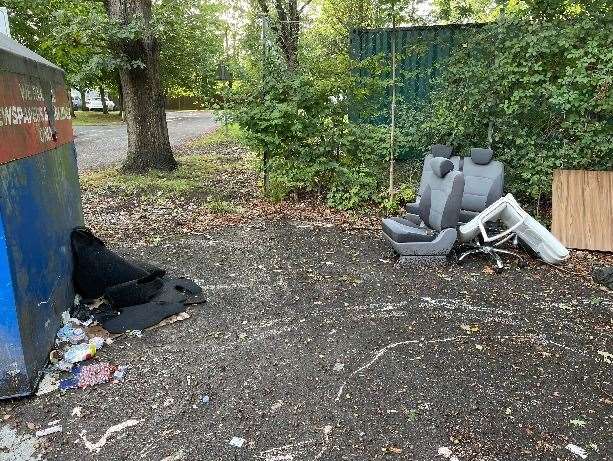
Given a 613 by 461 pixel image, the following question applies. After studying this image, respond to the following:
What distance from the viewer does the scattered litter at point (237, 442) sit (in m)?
2.77

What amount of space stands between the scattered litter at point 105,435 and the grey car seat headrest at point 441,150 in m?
5.73

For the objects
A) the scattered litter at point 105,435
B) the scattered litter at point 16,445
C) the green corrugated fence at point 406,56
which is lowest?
the scattered litter at point 105,435

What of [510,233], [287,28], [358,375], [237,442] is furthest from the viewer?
[287,28]

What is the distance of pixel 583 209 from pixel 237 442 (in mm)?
5736

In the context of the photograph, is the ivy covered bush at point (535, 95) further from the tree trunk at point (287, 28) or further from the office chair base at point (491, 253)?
the tree trunk at point (287, 28)

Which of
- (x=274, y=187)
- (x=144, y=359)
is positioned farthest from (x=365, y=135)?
(x=144, y=359)

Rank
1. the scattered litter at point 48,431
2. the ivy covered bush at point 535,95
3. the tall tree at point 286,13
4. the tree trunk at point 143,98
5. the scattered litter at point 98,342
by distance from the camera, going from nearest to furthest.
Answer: the scattered litter at point 48,431 < the scattered litter at point 98,342 < the ivy covered bush at point 535,95 < the tree trunk at point 143,98 < the tall tree at point 286,13

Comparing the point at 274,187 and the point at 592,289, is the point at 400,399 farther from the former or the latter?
the point at 274,187

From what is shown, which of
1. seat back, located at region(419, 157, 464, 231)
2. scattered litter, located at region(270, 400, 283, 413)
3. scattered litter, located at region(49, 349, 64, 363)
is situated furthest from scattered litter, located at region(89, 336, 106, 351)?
seat back, located at region(419, 157, 464, 231)

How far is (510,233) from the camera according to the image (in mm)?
5707

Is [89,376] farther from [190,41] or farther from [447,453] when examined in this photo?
[190,41]

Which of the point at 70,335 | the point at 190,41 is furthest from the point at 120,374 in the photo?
the point at 190,41

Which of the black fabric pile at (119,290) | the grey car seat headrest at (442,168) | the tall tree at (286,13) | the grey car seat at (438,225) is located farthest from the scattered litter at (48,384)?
the tall tree at (286,13)

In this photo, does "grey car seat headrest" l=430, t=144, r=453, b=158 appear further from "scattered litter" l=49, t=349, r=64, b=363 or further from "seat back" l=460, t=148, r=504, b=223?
"scattered litter" l=49, t=349, r=64, b=363
